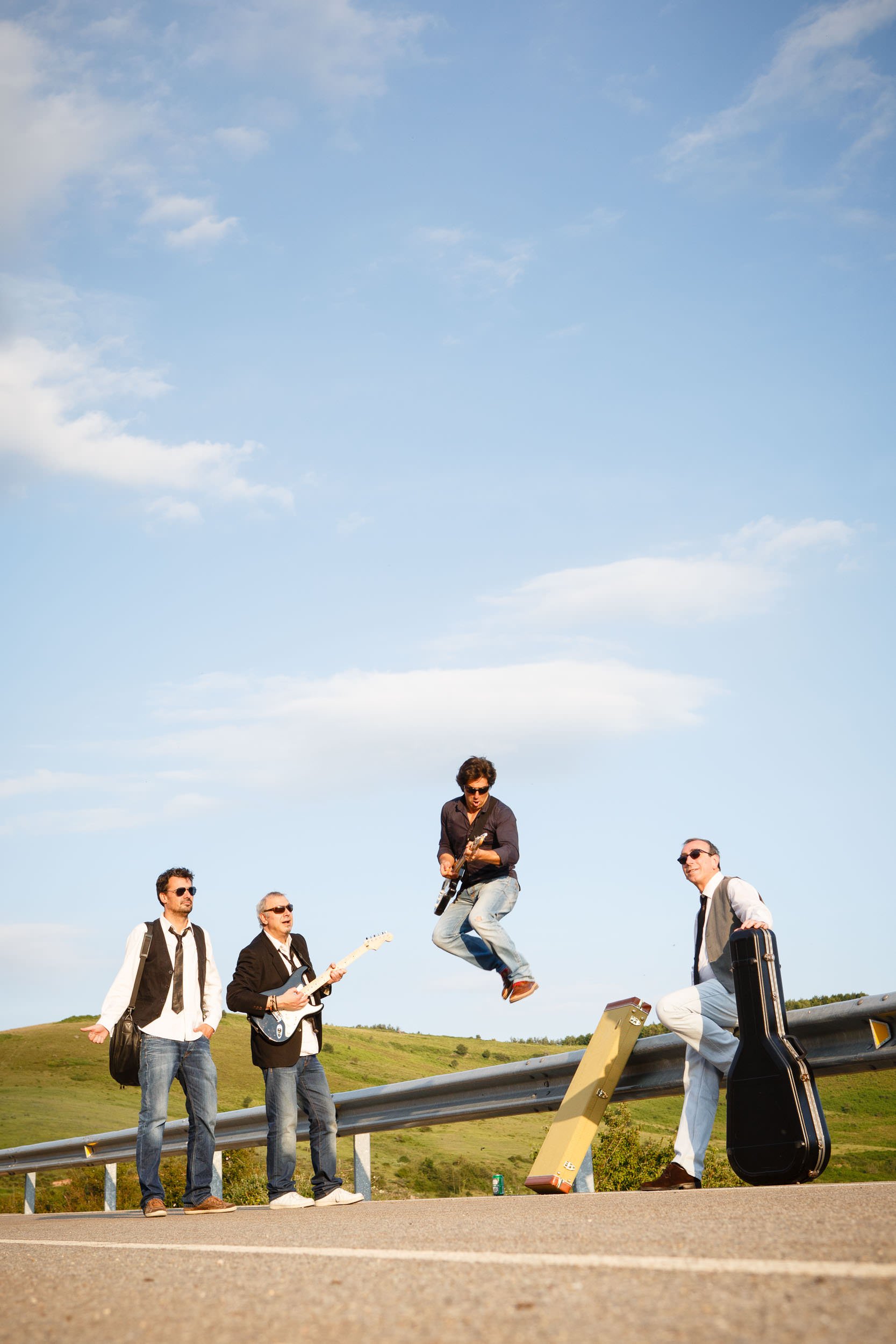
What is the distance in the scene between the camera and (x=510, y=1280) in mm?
3328

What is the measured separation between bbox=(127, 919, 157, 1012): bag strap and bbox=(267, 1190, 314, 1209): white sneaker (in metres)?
1.62

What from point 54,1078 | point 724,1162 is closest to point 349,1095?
point 724,1162

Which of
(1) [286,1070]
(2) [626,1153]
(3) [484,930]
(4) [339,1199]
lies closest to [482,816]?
(3) [484,930]

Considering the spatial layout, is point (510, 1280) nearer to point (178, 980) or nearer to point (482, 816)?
point (178, 980)

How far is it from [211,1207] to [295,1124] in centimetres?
81

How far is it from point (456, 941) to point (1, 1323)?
6.21 m

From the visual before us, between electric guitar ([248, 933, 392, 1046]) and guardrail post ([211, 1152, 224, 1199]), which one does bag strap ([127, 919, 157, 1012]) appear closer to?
electric guitar ([248, 933, 392, 1046])

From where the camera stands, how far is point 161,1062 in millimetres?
8562

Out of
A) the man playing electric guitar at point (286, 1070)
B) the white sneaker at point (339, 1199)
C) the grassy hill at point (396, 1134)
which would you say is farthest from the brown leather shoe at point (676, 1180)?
the man playing electric guitar at point (286, 1070)

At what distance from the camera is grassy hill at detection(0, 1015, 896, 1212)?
8922mm

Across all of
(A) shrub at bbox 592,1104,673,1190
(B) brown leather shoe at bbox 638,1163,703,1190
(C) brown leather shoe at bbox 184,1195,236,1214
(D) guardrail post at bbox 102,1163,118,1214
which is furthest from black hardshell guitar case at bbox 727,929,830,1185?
(A) shrub at bbox 592,1104,673,1190

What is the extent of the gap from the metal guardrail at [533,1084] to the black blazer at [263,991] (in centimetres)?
97

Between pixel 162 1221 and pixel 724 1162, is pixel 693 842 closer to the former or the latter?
pixel 162 1221

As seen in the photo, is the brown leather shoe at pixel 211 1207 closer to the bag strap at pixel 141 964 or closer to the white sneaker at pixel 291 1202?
the white sneaker at pixel 291 1202
